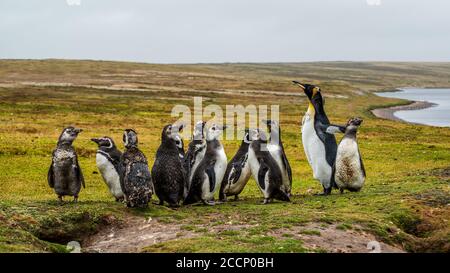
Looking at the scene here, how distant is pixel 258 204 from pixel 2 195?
829cm

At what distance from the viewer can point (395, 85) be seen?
173 m

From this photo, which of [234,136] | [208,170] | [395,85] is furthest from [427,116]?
[395,85]

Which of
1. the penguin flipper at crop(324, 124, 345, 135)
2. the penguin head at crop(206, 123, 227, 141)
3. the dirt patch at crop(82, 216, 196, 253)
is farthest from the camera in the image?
the penguin flipper at crop(324, 124, 345, 135)

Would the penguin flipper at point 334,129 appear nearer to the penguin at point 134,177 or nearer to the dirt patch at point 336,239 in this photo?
the dirt patch at point 336,239

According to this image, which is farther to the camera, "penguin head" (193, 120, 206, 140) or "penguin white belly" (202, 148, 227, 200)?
"penguin head" (193, 120, 206, 140)

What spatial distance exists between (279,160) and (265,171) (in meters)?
1.07

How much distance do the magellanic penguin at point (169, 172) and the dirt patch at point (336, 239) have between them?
150 inches

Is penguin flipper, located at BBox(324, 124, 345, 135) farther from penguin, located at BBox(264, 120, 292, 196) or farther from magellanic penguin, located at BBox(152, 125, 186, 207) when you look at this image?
magellanic penguin, located at BBox(152, 125, 186, 207)

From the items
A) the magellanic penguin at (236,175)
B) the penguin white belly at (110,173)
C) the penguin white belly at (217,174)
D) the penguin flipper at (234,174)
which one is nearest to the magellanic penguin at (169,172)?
the penguin white belly at (217,174)

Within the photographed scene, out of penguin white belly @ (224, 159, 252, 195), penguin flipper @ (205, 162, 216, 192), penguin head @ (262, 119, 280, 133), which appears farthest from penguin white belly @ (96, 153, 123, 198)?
penguin head @ (262, 119, 280, 133)

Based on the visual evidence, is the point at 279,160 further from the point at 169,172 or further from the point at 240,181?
the point at 169,172

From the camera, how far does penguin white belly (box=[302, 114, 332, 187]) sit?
648 inches

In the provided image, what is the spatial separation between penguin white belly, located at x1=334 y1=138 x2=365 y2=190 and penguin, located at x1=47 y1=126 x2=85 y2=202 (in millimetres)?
6969

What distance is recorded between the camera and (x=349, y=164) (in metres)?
15.9
